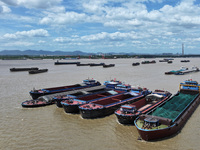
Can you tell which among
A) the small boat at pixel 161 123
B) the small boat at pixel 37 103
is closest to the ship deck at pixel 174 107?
the small boat at pixel 161 123

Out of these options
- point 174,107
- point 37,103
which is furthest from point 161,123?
point 37,103

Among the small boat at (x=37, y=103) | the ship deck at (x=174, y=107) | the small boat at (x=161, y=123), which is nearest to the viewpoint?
the small boat at (x=161, y=123)

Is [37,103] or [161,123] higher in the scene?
[161,123]

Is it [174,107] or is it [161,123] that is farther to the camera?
[174,107]

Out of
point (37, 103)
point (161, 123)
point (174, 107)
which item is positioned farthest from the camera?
point (37, 103)

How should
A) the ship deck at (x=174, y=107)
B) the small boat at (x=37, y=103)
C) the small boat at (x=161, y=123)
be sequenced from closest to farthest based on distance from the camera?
1. the small boat at (x=161, y=123)
2. the ship deck at (x=174, y=107)
3. the small boat at (x=37, y=103)

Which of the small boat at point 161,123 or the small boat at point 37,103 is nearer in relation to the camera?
the small boat at point 161,123

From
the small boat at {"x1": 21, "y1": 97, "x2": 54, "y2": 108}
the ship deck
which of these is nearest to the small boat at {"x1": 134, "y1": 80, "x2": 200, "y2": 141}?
the ship deck

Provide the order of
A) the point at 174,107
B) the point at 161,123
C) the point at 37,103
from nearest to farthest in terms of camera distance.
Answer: the point at 161,123 < the point at 174,107 < the point at 37,103

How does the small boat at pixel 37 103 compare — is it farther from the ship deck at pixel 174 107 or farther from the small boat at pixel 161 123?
the ship deck at pixel 174 107

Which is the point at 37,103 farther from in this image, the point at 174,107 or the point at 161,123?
the point at 174,107

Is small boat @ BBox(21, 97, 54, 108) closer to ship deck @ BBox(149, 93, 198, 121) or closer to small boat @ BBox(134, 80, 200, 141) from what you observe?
small boat @ BBox(134, 80, 200, 141)

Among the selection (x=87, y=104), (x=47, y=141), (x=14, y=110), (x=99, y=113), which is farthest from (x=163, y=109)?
(x=14, y=110)
